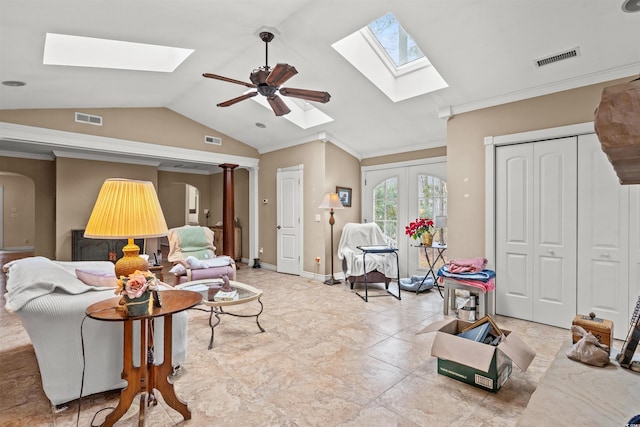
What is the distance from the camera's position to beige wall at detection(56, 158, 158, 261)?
629 cm

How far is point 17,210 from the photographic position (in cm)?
995

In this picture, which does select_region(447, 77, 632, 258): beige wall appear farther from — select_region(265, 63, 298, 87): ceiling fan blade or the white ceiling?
select_region(265, 63, 298, 87): ceiling fan blade

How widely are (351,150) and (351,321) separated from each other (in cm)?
349

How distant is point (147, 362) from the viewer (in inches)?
76.4

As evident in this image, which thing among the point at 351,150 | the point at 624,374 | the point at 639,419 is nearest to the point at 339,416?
the point at 624,374

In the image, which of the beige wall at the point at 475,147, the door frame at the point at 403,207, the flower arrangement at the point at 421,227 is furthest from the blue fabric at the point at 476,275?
the door frame at the point at 403,207

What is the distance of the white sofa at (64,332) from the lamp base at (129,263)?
0.47 m

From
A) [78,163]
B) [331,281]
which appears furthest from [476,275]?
[78,163]

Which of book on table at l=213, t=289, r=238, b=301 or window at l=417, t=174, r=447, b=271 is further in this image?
window at l=417, t=174, r=447, b=271

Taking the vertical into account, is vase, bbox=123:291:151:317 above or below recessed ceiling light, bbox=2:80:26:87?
below

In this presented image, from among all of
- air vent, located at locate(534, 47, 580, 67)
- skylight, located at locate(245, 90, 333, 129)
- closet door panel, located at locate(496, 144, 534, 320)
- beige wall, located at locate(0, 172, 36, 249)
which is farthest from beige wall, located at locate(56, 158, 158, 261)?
air vent, located at locate(534, 47, 580, 67)

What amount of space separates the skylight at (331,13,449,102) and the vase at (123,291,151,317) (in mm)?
3080

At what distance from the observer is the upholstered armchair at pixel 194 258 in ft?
14.8

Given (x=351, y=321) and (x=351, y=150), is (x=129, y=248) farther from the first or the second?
(x=351, y=150)
